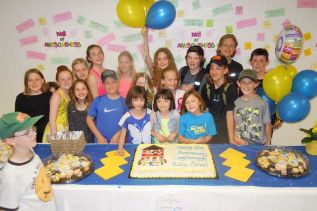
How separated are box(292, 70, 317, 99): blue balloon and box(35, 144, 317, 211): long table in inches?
35.0

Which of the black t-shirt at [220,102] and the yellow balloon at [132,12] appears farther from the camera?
the yellow balloon at [132,12]

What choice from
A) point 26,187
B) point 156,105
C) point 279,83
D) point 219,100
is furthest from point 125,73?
point 26,187

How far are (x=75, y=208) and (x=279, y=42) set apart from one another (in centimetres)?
255

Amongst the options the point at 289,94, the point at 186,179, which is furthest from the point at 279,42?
the point at 186,179

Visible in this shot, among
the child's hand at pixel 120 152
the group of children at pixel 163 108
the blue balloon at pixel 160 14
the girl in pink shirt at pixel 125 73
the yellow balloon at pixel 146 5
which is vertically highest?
the yellow balloon at pixel 146 5

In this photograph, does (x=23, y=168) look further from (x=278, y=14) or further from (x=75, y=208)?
(x=278, y=14)

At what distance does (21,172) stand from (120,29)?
117 inches

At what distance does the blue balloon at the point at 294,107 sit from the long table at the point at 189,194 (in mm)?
648

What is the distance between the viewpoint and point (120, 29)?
4289 mm

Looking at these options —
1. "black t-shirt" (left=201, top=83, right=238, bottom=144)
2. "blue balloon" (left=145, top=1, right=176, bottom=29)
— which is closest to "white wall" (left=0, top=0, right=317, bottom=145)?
"blue balloon" (left=145, top=1, right=176, bottom=29)

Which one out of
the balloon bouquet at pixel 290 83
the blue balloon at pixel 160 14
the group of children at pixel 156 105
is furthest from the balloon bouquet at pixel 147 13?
the balloon bouquet at pixel 290 83

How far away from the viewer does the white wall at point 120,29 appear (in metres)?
4.16

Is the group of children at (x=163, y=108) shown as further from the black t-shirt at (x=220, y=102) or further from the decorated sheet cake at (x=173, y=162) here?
the decorated sheet cake at (x=173, y=162)

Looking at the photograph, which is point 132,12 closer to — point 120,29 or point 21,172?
point 120,29
